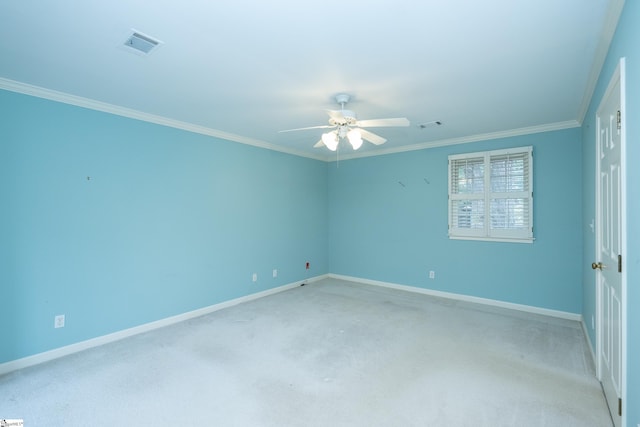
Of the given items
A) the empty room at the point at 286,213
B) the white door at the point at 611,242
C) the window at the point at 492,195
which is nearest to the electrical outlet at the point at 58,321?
the empty room at the point at 286,213

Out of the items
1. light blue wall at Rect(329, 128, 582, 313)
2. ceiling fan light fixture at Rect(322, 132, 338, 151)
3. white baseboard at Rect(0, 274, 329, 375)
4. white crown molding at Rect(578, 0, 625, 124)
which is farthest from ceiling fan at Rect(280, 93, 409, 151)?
white baseboard at Rect(0, 274, 329, 375)

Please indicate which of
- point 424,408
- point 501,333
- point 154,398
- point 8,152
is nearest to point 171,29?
point 8,152

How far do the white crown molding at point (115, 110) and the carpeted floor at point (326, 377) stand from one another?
7.98 feet

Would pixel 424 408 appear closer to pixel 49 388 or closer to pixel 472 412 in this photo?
pixel 472 412

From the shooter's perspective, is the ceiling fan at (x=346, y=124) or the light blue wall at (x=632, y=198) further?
the ceiling fan at (x=346, y=124)

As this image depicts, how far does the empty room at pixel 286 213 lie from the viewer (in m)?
1.91

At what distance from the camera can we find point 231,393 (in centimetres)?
232

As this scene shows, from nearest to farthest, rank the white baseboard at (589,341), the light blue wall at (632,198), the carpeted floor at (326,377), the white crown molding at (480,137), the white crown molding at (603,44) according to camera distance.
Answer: the light blue wall at (632,198) → the white crown molding at (603,44) → the carpeted floor at (326,377) → the white baseboard at (589,341) → the white crown molding at (480,137)

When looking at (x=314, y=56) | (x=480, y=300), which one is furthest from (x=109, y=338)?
(x=480, y=300)

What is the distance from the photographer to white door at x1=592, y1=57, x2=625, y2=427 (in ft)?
5.76

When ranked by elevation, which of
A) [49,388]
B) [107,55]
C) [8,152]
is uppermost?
[107,55]

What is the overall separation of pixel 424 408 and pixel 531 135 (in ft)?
12.3

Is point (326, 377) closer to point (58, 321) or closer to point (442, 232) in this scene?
point (58, 321)

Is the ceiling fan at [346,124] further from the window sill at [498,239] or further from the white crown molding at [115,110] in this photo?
the window sill at [498,239]
